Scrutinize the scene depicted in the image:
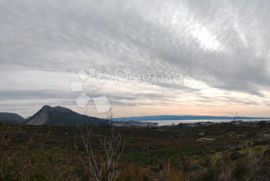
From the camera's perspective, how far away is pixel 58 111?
100938 mm

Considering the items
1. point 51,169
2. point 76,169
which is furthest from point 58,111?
point 51,169

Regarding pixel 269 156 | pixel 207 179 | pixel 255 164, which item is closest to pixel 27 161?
pixel 207 179

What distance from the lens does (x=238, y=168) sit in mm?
11875

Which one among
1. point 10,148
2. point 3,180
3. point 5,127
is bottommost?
point 3,180

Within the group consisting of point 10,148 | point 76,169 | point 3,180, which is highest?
point 10,148

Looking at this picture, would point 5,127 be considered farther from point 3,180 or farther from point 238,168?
point 238,168

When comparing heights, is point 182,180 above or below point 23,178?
below

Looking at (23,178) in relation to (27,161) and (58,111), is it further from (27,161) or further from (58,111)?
(58,111)

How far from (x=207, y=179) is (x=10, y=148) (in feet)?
24.6

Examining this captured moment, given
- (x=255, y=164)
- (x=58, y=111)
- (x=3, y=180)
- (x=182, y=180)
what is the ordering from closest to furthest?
(x=3, y=180)
(x=182, y=180)
(x=255, y=164)
(x=58, y=111)

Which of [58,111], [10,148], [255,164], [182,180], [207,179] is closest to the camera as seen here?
[10,148]

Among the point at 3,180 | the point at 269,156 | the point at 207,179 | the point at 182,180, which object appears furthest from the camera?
the point at 269,156

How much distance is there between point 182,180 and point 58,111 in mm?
94569

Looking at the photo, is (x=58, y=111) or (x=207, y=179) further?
(x=58, y=111)
